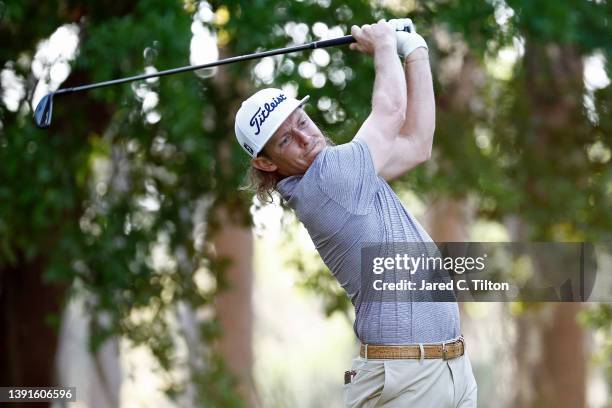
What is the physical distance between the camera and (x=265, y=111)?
9.45ft

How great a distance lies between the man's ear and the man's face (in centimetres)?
Result: 1

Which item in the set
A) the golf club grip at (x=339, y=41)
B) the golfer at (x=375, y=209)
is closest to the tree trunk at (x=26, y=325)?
the golf club grip at (x=339, y=41)

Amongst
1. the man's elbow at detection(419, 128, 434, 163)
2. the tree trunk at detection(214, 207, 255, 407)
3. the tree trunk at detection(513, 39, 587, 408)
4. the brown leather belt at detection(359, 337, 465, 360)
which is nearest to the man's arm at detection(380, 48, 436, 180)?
the man's elbow at detection(419, 128, 434, 163)

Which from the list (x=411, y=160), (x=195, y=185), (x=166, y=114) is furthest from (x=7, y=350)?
(x=411, y=160)

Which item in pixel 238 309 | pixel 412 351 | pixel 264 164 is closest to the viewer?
pixel 412 351

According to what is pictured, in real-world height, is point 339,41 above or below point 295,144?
above

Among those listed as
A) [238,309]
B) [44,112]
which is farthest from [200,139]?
[238,309]

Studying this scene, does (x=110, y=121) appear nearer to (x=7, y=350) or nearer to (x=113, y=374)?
(x=7, y=350)

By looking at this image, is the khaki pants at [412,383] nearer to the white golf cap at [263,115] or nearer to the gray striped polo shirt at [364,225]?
the gray striped polo shirt at [364,225]

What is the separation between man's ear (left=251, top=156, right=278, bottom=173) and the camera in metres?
2.94

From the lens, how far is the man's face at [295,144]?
2875 mm

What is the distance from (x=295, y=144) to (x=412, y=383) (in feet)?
2.41

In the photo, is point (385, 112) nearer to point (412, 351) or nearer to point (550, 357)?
point (412, 351)

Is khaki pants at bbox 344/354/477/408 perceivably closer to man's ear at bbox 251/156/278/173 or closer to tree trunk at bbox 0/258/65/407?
man's ear at bbox 251/156/278/173
